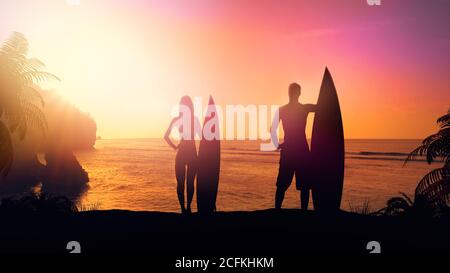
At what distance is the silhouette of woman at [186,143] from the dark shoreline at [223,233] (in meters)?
1.14

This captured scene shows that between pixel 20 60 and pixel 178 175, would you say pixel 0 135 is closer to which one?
pixel 20 60

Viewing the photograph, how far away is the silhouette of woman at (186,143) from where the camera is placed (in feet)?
29.7

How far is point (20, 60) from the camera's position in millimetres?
13211

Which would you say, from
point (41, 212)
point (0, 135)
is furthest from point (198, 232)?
point (0, 135)

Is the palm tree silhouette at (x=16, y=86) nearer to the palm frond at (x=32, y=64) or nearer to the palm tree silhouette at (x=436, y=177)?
the palm frond at (x=32, y=64)

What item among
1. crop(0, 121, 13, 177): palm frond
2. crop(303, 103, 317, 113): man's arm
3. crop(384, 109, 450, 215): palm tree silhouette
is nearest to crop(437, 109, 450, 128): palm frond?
crop(384, 109, 450, 215): palm tree silhouette

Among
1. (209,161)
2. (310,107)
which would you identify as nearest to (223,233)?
(209,161)

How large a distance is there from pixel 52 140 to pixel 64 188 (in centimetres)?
478

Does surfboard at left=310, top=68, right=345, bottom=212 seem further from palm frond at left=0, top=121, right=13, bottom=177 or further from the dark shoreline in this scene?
palm frond at left=0, top=121, right=13, bottom=177

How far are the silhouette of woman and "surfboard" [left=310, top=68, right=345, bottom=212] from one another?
308 cm

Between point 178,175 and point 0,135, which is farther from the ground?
point 0,135

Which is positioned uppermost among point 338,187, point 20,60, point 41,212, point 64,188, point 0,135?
point 20,60
